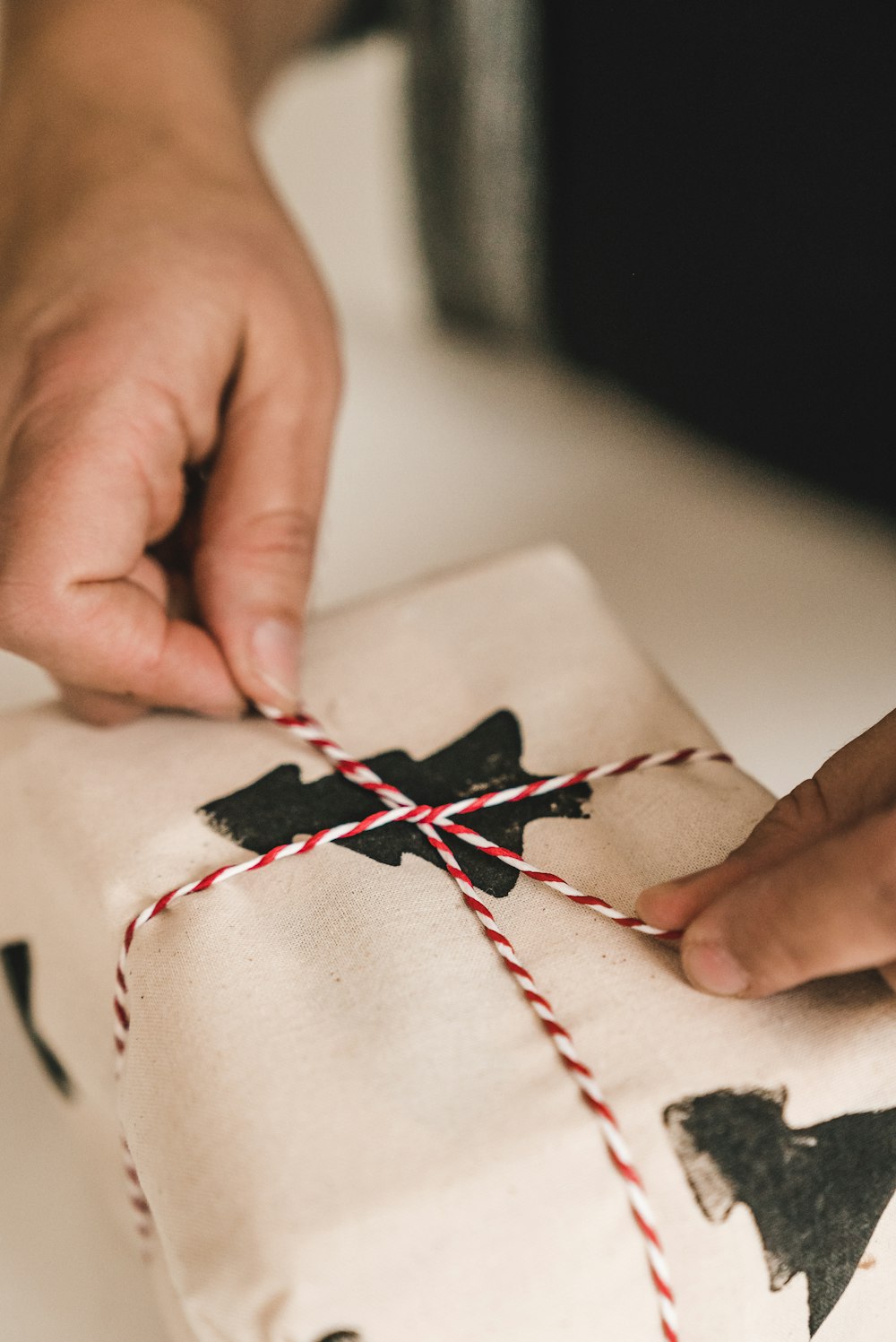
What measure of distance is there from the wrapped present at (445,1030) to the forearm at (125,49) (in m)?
0.45

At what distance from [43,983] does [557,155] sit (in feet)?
2.54

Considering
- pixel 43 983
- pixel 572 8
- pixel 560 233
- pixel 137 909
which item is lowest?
pixel 43 983

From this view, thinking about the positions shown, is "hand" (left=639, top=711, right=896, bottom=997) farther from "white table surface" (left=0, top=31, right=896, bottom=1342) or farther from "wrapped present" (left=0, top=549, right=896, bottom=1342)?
"white table surface" (left=0, top=31, right=896, bottom=1342)

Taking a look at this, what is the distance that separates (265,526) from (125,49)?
1.30 ft

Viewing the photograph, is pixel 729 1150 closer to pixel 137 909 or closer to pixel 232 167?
pixel 137 909

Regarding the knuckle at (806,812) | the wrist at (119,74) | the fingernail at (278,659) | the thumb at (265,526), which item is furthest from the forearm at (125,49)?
the knuckle at (806,812)

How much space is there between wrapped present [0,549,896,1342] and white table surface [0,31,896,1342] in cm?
9

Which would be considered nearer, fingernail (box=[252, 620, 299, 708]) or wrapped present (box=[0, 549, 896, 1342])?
wrapped present (box=[0, 549, 896, 1342])

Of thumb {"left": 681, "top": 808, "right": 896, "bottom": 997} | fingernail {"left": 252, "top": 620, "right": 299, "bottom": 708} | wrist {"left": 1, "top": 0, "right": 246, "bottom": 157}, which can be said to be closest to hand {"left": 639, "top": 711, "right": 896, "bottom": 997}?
thumb {"left": 681, "top": 808, "right": 896, "bottom": 997}

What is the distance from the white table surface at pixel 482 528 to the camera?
66 cm

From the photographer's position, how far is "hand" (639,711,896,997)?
411mm

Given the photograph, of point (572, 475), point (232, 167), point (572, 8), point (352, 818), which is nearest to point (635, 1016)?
point (352, 818)

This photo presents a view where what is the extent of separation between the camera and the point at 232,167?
0.76m

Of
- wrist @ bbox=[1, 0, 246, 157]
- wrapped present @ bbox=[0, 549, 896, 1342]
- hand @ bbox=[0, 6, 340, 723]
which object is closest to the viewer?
wrapped present @ bbox=[0, 549, 896, 1342]
